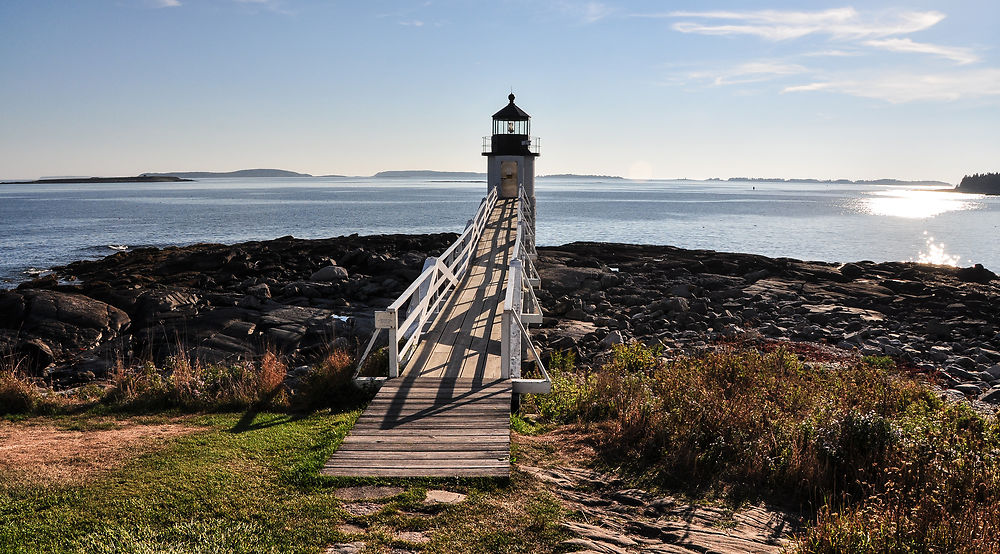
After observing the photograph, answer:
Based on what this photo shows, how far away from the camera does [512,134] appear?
92.7 feet

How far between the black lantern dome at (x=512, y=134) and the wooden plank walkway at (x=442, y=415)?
18.0m

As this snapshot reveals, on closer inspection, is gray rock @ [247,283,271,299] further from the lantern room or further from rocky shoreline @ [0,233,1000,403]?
the lantern room

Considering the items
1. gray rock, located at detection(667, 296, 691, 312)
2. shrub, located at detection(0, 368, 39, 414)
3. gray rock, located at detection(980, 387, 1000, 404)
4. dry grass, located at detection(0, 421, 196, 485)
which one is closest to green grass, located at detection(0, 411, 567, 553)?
dry grass, located at detection(0, 421, 196, 485)

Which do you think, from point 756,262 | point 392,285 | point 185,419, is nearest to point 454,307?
point 185,419

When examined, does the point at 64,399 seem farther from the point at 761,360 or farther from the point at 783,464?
the point at 761,360

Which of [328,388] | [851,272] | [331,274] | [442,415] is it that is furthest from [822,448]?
[851,272]

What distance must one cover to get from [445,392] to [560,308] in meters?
12.2

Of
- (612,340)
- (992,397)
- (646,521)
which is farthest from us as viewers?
(612,340)

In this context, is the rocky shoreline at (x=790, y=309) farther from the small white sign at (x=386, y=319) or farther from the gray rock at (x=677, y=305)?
the small white sign at (x=386, y=319)

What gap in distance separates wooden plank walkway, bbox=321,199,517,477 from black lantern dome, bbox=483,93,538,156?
18.0m

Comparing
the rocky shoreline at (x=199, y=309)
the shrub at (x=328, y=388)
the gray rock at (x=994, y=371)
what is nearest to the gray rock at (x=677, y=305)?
the gray rock at (x=994, y=371)

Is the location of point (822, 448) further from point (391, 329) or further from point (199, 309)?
point (199, 309)

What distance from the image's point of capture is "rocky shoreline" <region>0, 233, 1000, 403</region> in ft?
52.3

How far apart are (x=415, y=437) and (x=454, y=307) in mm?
5503
